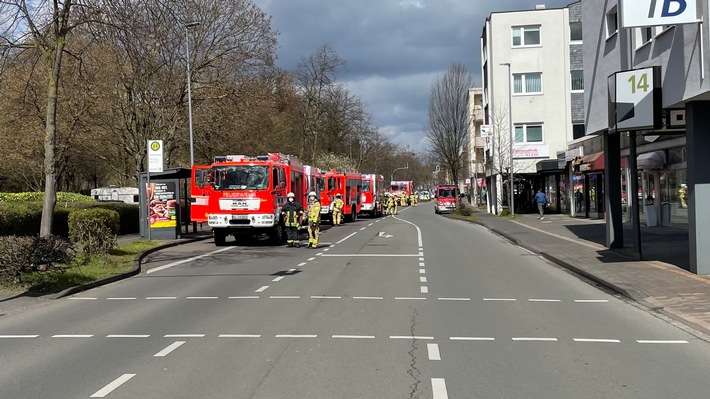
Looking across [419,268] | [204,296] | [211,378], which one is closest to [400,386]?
[211,378]

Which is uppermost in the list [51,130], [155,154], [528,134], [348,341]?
[528,134]

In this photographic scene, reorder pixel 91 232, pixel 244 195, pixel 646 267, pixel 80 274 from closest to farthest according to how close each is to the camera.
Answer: pixel 80 274 < pixel 646 267 < pixel 91 232 < pixel 244 195

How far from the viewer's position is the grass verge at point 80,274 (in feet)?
37.8

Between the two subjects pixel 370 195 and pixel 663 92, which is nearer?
pixel 663 92

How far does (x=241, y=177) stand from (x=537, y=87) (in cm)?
2981

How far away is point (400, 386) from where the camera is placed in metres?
5.61

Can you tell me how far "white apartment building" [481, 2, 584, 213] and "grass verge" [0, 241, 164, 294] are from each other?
1252 inches

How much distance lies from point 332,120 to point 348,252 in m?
46.0

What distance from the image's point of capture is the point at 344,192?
3966 cm

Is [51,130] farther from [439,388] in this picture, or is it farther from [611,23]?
[611,23]

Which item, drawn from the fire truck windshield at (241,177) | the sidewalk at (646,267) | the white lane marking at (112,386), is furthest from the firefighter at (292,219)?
the white lane marking at (112,386)

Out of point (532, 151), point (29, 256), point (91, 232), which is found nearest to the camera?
point (29, 256)

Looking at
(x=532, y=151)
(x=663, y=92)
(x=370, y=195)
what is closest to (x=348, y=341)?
(x=663, y=92)

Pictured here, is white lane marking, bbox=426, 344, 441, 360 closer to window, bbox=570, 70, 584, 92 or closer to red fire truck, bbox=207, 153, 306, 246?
red fire truck, bbox=207, 153, 306, 246
